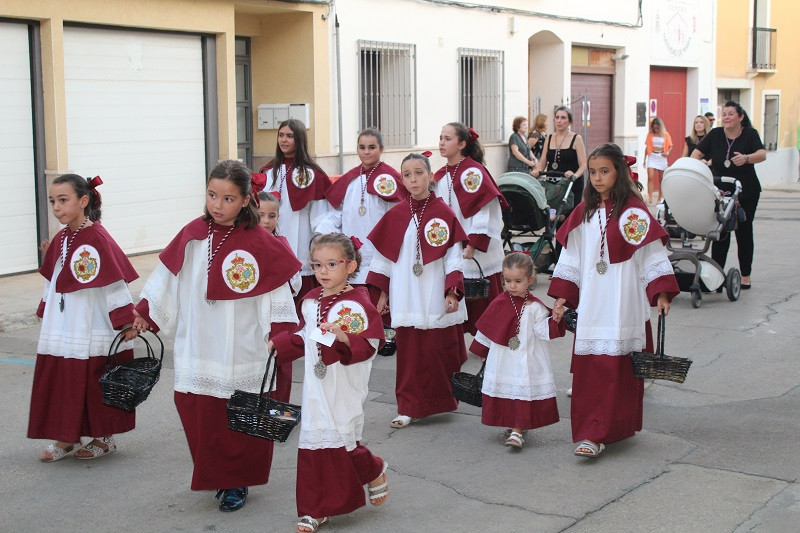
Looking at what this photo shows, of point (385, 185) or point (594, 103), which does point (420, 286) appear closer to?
point (385, 185)

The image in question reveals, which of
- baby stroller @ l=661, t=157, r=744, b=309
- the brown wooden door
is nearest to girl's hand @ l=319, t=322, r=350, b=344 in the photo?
baby stroller @ l=661, t=157, r=744, b=309

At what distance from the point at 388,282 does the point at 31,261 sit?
Result: 7041 mm

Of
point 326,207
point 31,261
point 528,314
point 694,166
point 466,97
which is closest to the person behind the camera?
point 528,314

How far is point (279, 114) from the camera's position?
52.9ft

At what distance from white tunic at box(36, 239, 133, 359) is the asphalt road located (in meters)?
0.64

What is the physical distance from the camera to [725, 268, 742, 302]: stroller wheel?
11.0 metres

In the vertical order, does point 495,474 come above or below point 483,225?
below

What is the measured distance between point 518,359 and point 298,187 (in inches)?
118

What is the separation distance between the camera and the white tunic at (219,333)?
5.32m

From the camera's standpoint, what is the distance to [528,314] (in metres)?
6.45

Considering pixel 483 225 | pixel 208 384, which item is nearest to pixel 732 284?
pixel 483 225

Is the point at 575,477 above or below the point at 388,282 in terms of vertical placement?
below

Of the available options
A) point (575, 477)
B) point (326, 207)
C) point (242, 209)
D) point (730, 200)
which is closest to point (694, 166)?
point (730, 200)

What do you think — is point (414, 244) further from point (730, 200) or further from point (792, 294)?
point (792, 294)
